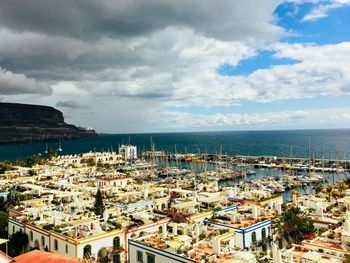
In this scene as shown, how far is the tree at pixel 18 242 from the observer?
24.3 m

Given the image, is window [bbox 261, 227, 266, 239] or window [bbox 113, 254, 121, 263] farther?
window [bbox 261, 227, 266, 239]

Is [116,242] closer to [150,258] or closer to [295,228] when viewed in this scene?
[150,258]

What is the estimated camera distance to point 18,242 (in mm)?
24406

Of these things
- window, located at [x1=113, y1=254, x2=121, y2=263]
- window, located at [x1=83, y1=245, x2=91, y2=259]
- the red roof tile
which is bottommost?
window, located at [x1=113, y1=254, x2=121, y2=263]

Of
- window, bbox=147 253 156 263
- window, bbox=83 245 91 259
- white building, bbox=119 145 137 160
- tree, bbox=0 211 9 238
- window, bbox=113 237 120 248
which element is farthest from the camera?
white building, bbox=119 145 137 160

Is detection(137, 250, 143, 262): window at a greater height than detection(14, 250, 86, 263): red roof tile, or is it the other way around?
detection(14, 250, 86, 263): red roof tile

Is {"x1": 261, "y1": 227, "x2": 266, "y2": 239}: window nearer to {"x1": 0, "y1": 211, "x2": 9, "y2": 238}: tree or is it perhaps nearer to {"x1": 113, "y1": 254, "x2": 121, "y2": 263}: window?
{"x1": 113, "y1": 254, "x2": 121, "y2": 263}: window

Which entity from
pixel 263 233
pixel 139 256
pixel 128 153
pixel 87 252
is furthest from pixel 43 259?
pixel 128 153

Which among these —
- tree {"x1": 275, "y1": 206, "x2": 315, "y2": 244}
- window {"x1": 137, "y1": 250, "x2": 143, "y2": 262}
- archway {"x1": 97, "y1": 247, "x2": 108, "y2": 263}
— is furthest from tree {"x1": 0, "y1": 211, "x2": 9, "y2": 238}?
tree {"x1": 275, "y1": 206, "x2": 315, "y2": 244}

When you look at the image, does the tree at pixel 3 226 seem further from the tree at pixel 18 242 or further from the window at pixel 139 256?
the window at pixel 139 256

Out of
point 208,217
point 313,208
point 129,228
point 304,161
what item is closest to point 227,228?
point 208,217

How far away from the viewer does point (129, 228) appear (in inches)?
905

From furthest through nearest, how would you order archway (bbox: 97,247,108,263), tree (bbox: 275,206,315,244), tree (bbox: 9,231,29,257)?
tree (bbox: 9,231,29,257), tree (bbox: 275,206,315,244), archway (bbox: 97,247,108,263)

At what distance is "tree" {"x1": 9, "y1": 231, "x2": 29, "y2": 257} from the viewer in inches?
955
